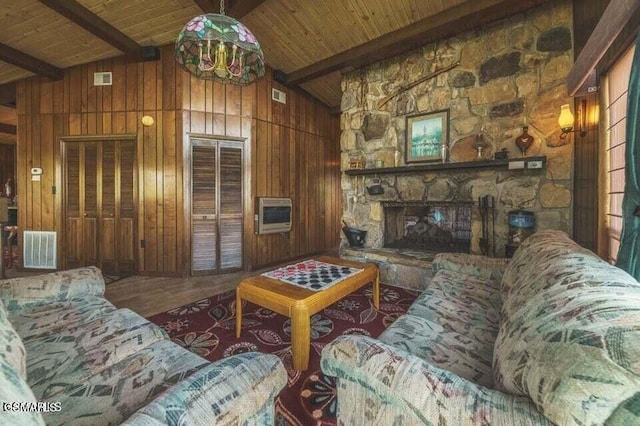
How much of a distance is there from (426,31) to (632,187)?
8.23ft

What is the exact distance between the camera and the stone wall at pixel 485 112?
262 cm

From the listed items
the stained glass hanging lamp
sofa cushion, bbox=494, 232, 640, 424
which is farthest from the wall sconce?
the stained glass hanging lamp

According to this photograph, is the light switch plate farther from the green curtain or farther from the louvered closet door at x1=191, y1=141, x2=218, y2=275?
the louvered closet door at x1=191, y1=141, x2=218, y2=275

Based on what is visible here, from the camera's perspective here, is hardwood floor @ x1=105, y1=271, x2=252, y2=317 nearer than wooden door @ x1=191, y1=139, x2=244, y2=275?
Yes

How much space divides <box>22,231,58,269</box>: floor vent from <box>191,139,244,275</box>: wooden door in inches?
82.5

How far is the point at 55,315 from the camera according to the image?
138 cm

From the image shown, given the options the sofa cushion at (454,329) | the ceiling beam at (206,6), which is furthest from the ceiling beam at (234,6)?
the sofa cushion at (454,329)

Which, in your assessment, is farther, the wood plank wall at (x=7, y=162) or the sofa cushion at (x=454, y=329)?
the wood plank wall at (x=7, y=162)

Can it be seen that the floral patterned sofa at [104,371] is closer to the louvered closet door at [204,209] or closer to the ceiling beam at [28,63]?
the louvered closet door at [204,209]

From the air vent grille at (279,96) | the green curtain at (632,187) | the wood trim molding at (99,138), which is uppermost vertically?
the air vent grille at (279,96)

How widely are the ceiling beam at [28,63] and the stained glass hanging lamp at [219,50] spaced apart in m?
3.26

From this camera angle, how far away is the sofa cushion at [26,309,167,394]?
0.99m

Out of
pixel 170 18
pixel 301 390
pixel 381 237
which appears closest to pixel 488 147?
pixel 381 237

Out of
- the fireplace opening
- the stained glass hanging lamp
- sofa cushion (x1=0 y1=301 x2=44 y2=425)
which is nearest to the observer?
sofa cushion (x1=0 y1=301 x2=44 y2=425)
